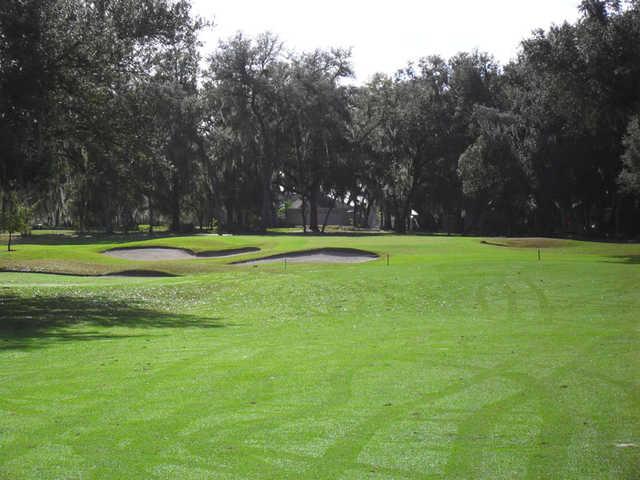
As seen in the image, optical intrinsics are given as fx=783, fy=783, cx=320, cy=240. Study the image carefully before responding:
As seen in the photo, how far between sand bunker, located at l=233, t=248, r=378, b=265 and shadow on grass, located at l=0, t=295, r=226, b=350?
62.0 feet

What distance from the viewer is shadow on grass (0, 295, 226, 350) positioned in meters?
17.0

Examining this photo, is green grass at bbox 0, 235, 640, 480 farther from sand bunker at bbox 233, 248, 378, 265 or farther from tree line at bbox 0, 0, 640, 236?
sand bunker at bbox 233, 248, 378, 265

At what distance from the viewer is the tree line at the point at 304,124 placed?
22297 mm

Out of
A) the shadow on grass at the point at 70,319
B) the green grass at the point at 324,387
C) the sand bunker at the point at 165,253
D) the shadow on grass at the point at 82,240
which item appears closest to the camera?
the green grass at the point at 324,387

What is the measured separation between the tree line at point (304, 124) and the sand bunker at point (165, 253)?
210 inches

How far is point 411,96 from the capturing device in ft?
279

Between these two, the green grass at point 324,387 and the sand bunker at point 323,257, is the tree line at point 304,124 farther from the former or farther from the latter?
the sand bunker at point 323,257

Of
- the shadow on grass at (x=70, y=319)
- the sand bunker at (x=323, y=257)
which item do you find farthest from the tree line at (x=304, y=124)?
the sand bunker at (x=323, y=257)

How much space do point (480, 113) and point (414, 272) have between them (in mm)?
46117

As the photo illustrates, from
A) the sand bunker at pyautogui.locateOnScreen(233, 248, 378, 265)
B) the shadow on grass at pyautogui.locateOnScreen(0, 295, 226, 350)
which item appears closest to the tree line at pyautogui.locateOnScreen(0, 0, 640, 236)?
the shadow on grass at pyautogui.locateOnScreen(0, 295, 226, 350)

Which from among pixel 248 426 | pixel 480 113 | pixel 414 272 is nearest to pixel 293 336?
pixel 248 426

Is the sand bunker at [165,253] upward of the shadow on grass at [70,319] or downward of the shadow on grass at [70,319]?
upward

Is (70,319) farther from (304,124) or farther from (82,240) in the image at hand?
(304,124)

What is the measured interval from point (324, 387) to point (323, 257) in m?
34.5
